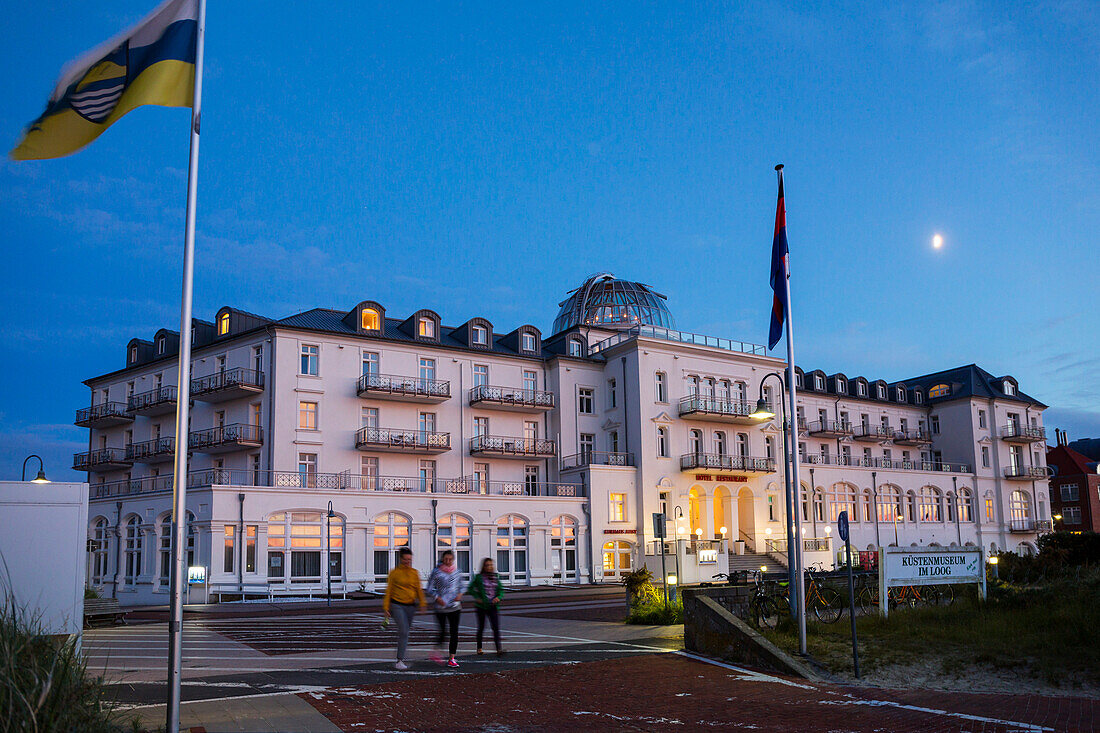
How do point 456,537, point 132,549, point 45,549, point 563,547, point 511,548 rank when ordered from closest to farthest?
point 45,549
point 132,549
point 456,537
point 511,548
point 563,547

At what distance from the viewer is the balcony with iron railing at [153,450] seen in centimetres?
4516

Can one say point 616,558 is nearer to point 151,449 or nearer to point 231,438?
point 231,438

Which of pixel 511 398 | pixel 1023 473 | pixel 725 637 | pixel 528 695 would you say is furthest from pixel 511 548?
pixel 1023 473

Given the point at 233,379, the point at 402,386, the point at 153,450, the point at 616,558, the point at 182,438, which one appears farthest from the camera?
the point at 616,558

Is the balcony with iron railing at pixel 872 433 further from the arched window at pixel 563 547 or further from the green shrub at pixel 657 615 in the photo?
the green shrub at pixel 657 615

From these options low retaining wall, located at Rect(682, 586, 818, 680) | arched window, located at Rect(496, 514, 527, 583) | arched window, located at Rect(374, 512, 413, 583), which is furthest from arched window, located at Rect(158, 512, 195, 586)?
low retaining wall, located at Rect(682, 586, 818, 680)

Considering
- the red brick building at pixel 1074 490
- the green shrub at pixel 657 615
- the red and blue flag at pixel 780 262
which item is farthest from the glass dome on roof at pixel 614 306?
the red brick building at pixel 1074 490

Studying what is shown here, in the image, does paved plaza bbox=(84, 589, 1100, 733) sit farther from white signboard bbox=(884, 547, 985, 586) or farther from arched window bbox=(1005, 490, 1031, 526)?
arched window bbox=(1005, 490, 1031, 526)

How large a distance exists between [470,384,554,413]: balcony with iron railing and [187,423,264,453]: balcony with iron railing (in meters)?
10.9

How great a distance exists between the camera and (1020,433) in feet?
224

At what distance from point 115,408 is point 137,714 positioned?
148ft

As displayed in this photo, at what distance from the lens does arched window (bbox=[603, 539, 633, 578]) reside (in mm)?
47062

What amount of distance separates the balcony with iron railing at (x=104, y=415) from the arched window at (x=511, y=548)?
21.4 metres

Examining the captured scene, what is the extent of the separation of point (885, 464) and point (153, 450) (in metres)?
47.8
